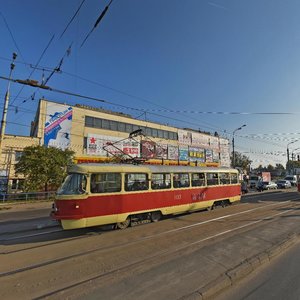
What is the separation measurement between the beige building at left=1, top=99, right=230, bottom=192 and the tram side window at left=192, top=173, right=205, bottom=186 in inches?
398

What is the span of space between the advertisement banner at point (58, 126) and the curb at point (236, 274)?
30.4 meters

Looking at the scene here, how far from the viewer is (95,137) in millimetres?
38469

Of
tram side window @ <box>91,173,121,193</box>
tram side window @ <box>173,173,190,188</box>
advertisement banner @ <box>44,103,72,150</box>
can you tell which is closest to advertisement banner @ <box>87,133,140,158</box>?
advertisement banner @ <box>44,103,72,150</box>

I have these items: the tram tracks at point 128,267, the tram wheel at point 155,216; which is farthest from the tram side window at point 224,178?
the tram tracks at point 128,267

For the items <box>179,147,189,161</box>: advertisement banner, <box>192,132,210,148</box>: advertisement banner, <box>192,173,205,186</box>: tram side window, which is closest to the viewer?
<box>192,173,205,186</box>: tram side window

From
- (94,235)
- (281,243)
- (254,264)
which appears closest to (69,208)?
(94,235)

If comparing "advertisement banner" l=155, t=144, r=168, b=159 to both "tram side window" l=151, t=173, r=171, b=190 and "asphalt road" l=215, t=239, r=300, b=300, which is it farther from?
"asphalt road" l=215, t=239, r=300, b=300

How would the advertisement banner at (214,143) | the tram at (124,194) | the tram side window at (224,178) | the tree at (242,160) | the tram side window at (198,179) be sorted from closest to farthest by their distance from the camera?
the tram at (124,194) < the tram side window at (198,179) < the tram side window at (224,178) < the advertisement banner at (214,143) < the tree at (242,160)

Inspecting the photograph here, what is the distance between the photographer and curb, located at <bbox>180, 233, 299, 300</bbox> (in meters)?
4.94

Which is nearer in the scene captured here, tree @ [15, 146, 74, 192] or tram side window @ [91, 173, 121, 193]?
tram side window @ [91, 173, 121, 193]

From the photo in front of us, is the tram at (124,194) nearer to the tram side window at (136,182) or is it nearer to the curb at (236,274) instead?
the tram side window at (136,182)

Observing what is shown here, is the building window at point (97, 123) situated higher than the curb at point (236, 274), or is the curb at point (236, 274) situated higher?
the building window at point (97, 123)

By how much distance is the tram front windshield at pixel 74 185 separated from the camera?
387 inches

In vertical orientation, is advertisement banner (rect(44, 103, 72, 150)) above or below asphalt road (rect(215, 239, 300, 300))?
above
